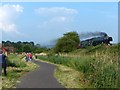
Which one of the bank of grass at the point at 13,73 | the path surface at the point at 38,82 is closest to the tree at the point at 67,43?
the bank of grass at the point at 13,73

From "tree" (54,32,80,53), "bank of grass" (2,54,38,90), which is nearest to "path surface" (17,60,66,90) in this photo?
"bank of grass" (2,54,38,90)

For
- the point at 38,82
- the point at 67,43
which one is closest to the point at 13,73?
the point at 38,82

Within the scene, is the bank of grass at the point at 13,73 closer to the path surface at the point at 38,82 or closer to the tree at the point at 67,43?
the path surface at the point at 38,82

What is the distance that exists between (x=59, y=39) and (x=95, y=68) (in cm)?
8378

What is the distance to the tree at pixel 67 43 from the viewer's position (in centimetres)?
9278

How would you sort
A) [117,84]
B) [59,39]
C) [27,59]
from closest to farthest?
Answer: [117,84]
[27,59]
[59,39]

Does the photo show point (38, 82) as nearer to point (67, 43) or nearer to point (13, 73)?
point (13, 73)

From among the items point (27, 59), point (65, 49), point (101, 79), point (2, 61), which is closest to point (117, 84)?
point (101, 79)

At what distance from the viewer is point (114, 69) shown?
14.4 m

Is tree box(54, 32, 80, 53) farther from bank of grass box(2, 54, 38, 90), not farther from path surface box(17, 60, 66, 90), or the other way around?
path surface box(17, 60, 66, 90)

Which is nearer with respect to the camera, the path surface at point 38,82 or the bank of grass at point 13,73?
the path surface at point 38,82

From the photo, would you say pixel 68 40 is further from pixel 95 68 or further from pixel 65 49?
pixel 95 68

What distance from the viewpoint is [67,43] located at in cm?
9606

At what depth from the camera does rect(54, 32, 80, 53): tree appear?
3653 inches
